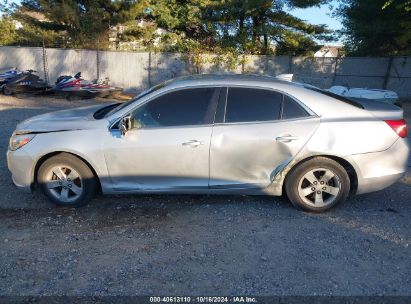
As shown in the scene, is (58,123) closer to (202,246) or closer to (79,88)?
(202,246)

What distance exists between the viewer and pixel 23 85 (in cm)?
1545

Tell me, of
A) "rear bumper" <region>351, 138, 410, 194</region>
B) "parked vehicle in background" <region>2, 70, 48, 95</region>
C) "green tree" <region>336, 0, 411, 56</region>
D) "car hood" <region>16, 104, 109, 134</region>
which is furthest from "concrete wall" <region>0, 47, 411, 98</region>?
"rear bumper" <region>351, 138, 410, 194</region>

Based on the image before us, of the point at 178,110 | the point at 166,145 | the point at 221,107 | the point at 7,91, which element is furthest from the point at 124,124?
the point at 7,91

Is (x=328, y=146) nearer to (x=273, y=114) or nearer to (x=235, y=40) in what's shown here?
(x=273, y=114)

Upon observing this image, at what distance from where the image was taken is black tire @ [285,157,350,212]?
4340mm

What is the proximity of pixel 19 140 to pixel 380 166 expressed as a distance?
422 cm

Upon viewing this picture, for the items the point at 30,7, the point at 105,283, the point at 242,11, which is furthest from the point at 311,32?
the point at 105,283

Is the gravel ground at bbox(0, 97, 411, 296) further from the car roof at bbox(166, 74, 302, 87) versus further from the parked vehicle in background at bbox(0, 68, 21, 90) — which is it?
the parked vehicle in background at bbox(0, 68, 21, 90)

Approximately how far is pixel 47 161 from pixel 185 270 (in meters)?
2.21

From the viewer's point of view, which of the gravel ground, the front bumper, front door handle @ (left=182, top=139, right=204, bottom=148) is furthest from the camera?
the front bumper

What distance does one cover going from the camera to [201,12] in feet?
70.2

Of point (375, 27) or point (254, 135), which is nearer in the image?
point (254, 135)

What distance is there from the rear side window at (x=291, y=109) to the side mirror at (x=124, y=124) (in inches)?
68.6

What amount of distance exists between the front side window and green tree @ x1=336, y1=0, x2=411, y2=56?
46.7ft
